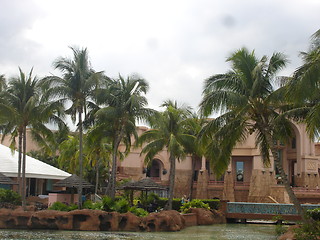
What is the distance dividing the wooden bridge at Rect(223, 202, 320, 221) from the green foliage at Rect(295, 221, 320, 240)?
36.3 feet

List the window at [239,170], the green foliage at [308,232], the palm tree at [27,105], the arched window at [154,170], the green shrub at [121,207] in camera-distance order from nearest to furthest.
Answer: the green foliage at [308,232]
the green shrub at [121,207]
the palm tree at [27,105]
the window at [239,170]
the arched window at [154,170]

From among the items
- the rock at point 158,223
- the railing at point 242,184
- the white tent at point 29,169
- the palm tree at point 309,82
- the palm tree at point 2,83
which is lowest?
the rock at point 158,223

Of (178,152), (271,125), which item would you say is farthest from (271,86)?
(178,152)

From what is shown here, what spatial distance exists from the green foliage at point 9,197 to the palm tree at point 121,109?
5.88m

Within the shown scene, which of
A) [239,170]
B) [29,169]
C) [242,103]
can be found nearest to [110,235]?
[242,103]

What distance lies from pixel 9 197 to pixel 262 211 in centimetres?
1612

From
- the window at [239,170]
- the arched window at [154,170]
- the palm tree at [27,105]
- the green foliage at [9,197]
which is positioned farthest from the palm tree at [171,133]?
the arched window at [154,170]

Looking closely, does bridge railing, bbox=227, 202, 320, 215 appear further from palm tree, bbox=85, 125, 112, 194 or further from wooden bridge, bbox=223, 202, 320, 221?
palm tree, bbox=85, 125, 112, 194

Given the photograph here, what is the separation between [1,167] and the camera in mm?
32969

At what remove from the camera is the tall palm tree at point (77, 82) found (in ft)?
86.5

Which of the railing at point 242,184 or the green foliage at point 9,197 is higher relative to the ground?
the railing at point 242,184

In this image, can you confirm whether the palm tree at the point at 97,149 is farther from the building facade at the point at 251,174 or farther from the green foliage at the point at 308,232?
the green foliage at the point at 308,232

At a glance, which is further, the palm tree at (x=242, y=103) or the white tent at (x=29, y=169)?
the white tent at (x=29, y=169)

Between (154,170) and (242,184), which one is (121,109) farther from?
(154,170)
